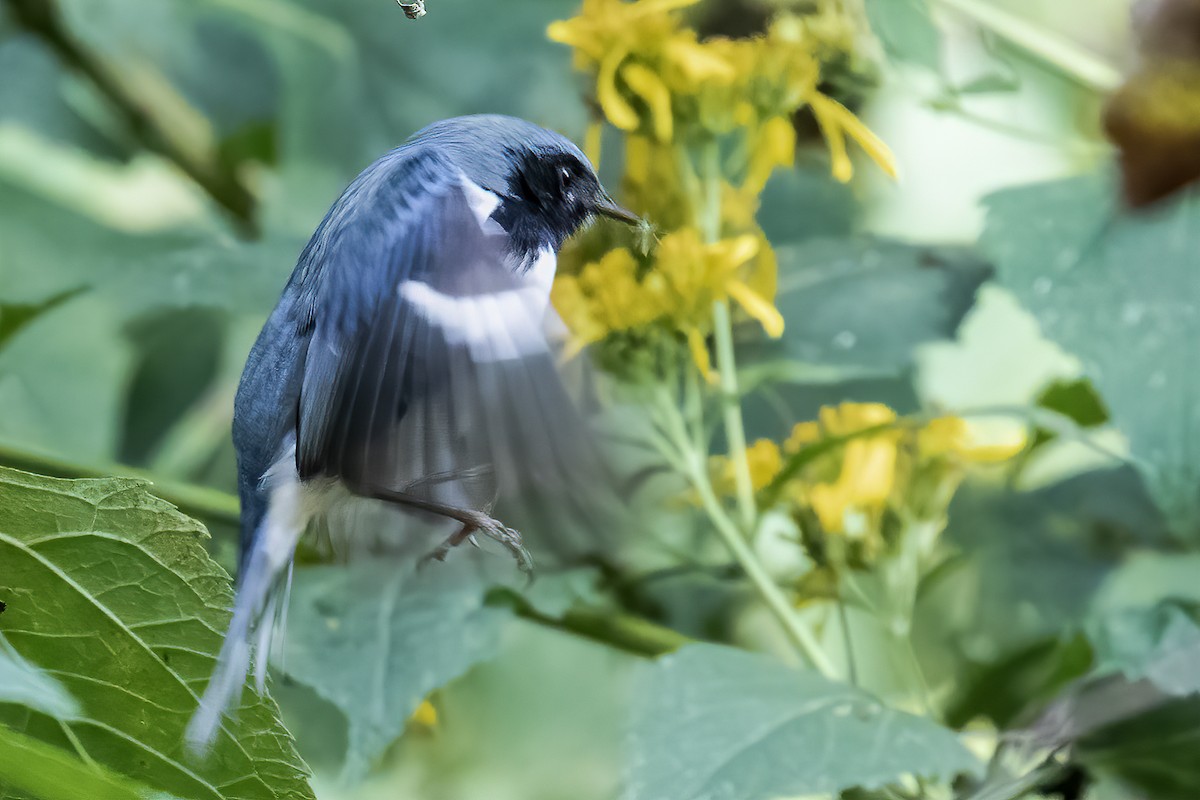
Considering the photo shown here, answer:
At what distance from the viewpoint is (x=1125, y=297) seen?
20.1 inches

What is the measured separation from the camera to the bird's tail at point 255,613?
0.28 meters

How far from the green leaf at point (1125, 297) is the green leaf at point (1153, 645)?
0.04 meters

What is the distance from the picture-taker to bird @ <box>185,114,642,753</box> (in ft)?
0.86

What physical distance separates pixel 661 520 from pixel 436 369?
1.11 ft

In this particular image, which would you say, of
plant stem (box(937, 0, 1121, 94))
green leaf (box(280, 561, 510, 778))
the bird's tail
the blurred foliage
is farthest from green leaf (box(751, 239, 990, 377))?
the bird's tail

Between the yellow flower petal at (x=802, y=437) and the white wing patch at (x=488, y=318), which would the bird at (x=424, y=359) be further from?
the yellow flower petal at (x=802, y=437)

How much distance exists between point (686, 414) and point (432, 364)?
9.4 inches

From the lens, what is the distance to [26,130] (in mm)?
776

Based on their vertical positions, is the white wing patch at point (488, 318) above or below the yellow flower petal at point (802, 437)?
above

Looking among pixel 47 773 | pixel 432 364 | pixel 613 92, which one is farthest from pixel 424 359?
pixel 613 92

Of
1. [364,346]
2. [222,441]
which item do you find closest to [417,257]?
[364,346]

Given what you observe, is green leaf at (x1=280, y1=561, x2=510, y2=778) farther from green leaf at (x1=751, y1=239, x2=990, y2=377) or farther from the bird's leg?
green leaf at (x1=751, y1=239, x2=990, y2=377)

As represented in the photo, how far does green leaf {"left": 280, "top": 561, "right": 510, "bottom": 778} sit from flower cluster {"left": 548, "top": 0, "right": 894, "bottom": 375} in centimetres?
11

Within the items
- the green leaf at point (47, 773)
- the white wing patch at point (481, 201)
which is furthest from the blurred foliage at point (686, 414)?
the white wing patch at point (481, 201)
